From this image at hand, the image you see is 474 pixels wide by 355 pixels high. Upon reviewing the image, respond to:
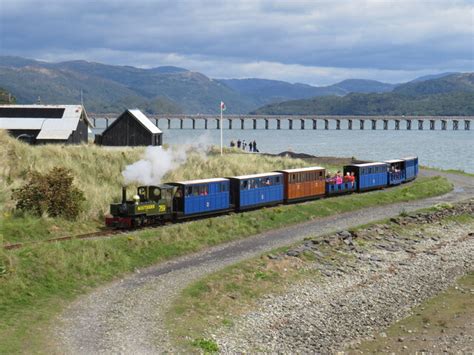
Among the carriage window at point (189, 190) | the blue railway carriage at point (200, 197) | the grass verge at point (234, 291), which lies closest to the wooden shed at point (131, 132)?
the blue railway carriage at point (200, 197)

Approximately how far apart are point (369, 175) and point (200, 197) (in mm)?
22545

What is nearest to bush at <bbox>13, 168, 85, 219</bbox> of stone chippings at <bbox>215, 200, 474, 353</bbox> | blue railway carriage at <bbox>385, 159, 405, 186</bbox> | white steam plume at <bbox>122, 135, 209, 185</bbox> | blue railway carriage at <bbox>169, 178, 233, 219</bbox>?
white steam plume at <bbox>122, 135, 209, 185</bbox>

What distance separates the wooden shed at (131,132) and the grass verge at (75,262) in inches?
1314

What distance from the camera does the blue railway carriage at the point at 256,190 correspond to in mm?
42844

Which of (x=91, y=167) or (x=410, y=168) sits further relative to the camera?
(x=410, y=168)

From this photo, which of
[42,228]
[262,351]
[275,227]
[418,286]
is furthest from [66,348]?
[275,227]

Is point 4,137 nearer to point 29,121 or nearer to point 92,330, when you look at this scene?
point 29,121

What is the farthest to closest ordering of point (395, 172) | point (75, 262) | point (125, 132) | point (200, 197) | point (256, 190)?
point (125, 132)
point (395, 172)
point (256, 190)
point (200, 197)
point (75, 262)

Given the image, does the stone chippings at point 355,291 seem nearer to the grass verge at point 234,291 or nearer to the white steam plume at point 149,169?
the grass verge at point 234,291

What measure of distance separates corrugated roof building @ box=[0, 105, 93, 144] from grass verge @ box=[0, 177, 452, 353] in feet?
107

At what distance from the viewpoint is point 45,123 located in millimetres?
68688

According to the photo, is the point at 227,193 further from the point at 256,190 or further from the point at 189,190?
the point at 189,190

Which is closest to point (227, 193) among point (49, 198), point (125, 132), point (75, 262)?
point (49, 198)

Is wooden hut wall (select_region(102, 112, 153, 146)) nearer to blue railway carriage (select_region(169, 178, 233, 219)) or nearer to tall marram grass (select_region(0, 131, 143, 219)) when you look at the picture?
tall marram grass (select_region(0, 131, 143, 219))
